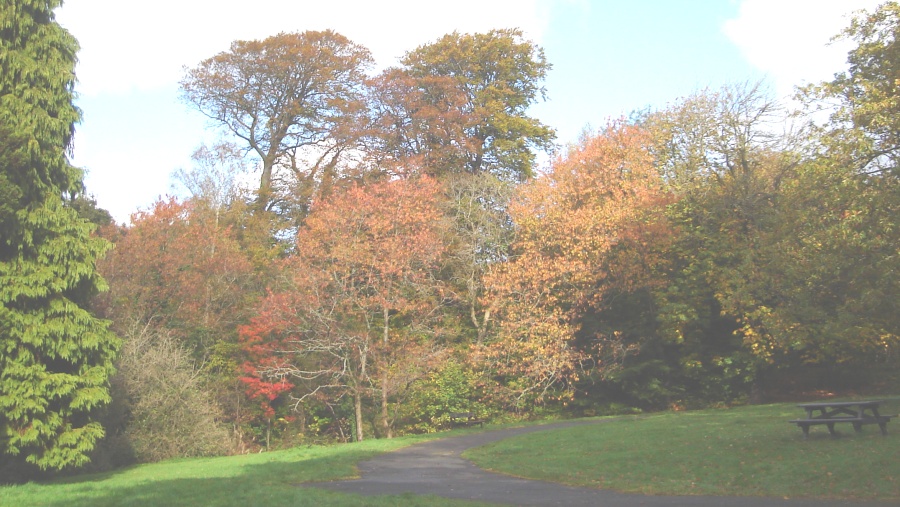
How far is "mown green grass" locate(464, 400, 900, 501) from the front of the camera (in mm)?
11594

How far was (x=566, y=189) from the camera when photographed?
31.8m

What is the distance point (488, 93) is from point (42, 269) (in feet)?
95.6

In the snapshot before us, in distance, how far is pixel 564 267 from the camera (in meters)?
29.9

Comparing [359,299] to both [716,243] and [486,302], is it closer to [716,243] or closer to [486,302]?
[486,302]

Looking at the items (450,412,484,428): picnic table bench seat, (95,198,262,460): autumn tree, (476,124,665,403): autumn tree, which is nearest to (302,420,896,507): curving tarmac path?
(450,412,484,428): picnic table bench seat

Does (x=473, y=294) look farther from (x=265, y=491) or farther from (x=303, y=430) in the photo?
(x=265, y=491)

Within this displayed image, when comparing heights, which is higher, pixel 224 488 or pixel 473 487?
pixel 224 488

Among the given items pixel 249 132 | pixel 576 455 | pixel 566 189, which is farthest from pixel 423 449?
pixel 249 132

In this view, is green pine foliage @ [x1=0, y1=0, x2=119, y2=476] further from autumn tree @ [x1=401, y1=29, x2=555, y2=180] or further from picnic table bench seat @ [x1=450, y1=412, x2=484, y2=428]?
autumn tree @ [x1=401, y1=29, x2=555, y2=180]

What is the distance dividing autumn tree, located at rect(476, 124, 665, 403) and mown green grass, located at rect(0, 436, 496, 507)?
40.2 feet

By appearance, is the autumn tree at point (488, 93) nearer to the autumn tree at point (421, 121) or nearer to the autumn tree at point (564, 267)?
the autumn tree at point (421, 121)

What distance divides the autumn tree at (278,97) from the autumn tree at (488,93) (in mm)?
4925

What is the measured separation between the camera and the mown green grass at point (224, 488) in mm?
11477

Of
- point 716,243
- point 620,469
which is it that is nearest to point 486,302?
point 716,243
